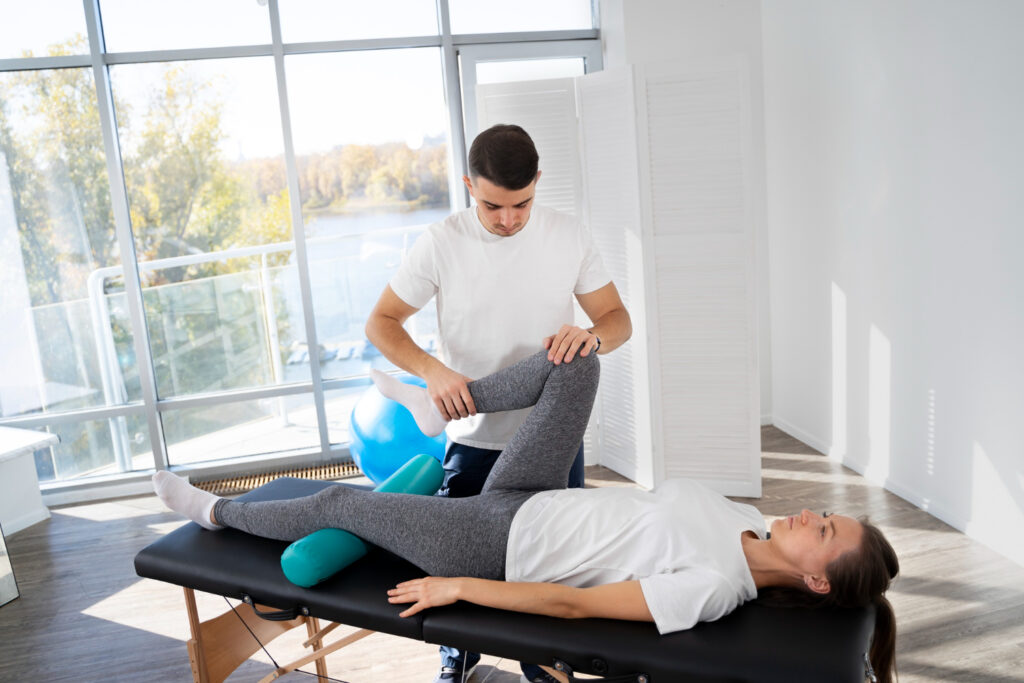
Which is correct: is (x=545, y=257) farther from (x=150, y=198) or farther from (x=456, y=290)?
(x=150, y=198)

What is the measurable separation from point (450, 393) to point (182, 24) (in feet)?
9.27

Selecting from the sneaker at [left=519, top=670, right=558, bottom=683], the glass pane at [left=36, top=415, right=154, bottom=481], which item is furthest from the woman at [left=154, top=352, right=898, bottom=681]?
the glass pane at [left=36, top=415, right=154, bottom=481]

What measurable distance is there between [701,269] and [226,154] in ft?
7.54

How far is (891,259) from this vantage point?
9.98 feet

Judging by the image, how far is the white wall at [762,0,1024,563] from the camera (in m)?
2.50

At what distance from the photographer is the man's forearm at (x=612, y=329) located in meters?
1.84

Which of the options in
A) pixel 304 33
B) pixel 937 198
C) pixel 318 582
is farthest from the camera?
pixel 304 33

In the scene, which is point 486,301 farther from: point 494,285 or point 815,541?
point 815,541

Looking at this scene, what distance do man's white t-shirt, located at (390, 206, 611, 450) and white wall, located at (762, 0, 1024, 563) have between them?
1.51 m

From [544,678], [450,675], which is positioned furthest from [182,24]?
[544,678]

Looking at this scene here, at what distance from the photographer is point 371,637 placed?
245 centimetres

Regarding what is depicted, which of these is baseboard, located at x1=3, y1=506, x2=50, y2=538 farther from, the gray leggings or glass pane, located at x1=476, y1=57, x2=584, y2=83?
glass pane, located at x1=476, y1=57, x2=584, y2=83

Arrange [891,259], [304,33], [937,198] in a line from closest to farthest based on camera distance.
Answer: [937,198] < [891,259] < [304,33]

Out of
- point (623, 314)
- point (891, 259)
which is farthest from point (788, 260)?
point (623, 314)
